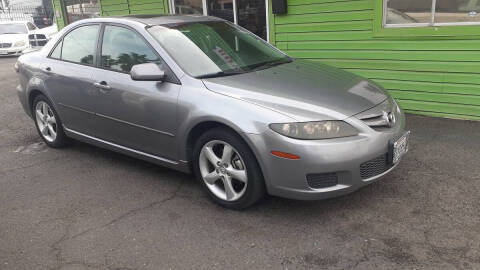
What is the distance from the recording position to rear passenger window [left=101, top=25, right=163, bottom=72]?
3.97 m

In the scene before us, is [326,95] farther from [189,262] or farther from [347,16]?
[347,16]

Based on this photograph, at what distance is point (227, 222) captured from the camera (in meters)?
3.37

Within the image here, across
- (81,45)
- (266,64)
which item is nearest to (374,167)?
(266,64)

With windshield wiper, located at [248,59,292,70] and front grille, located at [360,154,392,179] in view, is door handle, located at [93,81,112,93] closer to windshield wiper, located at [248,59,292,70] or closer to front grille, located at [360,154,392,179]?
windshield wiper, located at [248,59,292,70]

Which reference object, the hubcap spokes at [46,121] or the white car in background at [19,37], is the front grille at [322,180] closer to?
the hubcap spokes at [46,121]

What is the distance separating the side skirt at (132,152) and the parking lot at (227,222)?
27cm

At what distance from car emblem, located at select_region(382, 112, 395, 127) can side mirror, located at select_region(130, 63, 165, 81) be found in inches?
72.8

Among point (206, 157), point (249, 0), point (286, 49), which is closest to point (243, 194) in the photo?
point (206, 157)

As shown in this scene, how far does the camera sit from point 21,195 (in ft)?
13.4

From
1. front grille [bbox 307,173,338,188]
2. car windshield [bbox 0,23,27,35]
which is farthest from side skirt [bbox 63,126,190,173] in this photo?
car windshield [bbox 0,23,27,35]

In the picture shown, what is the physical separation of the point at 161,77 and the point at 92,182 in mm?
1394

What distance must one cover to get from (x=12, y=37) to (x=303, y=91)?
1722 centimetres

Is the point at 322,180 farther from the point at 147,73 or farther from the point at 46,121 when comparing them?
the point at 46,121

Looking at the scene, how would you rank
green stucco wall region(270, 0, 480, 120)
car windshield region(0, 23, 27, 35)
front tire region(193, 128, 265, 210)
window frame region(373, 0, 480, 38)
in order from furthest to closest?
car windshield region(0, 23, 27, 35), green stucco wall region(270, 0, 480, 120), window frame region(373, 0, 480, 38), front tire region(193, 128, 265, 210)
